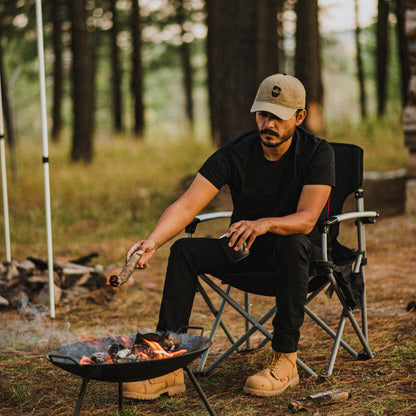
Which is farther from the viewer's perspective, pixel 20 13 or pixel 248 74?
pixel 20 13

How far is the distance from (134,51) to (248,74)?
819cm

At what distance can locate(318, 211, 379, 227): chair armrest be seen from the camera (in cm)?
299

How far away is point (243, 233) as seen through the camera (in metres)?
2.74

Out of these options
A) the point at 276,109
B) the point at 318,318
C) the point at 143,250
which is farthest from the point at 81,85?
the point at 143,250

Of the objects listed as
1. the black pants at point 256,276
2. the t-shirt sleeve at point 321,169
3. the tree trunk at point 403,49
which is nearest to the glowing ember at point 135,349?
the black pants at point 256,276

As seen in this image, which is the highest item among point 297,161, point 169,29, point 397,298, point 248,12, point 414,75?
point 169,29

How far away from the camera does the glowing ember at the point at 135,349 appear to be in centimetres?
238

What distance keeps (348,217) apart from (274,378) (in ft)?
2.77

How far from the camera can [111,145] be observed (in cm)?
1384

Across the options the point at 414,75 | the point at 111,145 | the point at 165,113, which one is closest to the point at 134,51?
the point at 111,145

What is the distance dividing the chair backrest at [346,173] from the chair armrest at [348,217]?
14 centimetres

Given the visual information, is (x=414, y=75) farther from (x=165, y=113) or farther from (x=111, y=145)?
(x=165, y=113)

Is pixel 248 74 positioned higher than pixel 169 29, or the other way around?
pixel 169 29

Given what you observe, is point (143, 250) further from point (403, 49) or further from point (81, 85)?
point (81, 85)
